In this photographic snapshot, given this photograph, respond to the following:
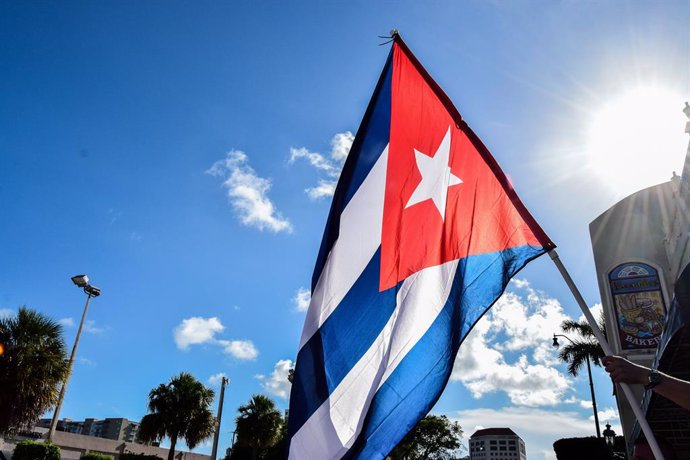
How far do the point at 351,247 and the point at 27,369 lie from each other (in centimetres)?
1720

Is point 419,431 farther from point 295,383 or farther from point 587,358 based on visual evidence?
point 295,383

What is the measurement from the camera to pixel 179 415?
3116 cm

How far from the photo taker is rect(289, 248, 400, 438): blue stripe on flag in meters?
4.17

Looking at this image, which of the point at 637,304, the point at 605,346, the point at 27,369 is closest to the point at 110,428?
the point at 27,369

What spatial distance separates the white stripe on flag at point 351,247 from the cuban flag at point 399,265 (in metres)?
0.01

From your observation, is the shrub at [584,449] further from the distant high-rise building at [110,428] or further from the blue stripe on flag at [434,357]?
the distant high-rise building at [110,428]

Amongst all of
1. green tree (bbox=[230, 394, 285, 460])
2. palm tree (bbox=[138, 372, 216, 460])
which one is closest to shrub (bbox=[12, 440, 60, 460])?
palm tree (bbox=[138, 372, 216, 460])

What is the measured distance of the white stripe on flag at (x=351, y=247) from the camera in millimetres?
4609

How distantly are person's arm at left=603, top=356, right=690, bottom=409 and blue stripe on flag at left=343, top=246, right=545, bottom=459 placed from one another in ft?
4.24

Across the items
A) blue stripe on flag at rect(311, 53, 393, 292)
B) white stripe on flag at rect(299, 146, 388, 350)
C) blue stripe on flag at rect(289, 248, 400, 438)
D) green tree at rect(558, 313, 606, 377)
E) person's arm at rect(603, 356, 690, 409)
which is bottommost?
person's arm at rect(603, 356, 690, 409)

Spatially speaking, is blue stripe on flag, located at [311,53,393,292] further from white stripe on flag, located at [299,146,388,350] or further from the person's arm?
the person's arm

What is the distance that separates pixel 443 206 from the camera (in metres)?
4.66

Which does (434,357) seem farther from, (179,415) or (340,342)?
(179,415)

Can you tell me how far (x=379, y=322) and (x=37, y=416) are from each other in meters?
18.1
